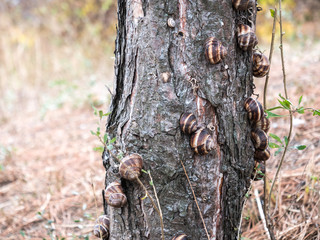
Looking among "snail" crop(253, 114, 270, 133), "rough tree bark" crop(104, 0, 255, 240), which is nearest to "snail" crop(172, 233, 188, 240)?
"rough tree bark" crop(104, 0, 255, 240)

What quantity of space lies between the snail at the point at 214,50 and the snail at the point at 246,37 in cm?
12

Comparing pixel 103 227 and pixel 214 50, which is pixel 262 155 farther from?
pixel 103 227

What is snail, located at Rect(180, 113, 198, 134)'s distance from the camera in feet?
4.72

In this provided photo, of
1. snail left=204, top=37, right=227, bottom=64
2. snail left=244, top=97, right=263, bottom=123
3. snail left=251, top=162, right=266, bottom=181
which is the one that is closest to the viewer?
snail left=204, top=37, right=227, bottom=64

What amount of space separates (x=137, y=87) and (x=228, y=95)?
0.47 m

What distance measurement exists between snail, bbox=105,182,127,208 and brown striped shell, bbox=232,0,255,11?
107 centimetres

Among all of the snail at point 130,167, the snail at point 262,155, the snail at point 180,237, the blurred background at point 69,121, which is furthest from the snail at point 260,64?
the snail at point 180,237

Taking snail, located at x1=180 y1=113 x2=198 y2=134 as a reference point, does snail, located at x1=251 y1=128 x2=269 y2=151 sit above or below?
below

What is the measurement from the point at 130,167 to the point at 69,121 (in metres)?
4.34

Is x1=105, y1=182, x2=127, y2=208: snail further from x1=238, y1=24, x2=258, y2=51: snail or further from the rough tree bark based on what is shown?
x1=238, y1=24, x2=258, y2=51: snail

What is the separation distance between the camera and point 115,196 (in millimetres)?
1473

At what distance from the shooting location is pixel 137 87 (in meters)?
1.51

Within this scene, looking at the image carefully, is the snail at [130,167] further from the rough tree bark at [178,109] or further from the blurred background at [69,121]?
the blurred background at [69,121]

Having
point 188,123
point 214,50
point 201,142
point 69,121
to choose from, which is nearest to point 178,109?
point 188,123
